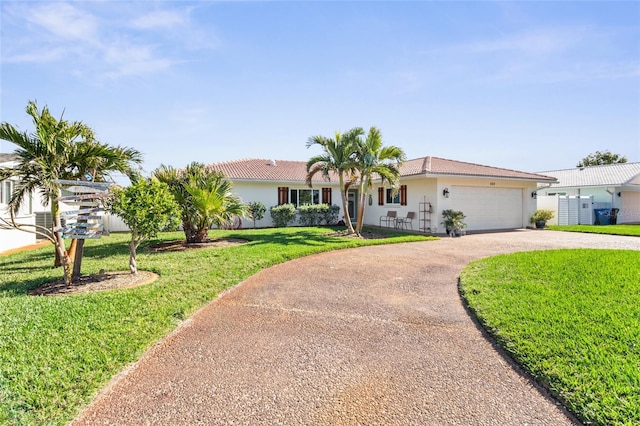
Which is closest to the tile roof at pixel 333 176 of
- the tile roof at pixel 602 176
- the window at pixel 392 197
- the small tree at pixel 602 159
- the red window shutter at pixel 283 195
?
the red window shutter at pixel 283 195

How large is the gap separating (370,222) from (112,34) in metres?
16.9

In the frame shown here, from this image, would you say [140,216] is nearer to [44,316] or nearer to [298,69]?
[44,316]

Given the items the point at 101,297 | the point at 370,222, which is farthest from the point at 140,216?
the point at 370,222

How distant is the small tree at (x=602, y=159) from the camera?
50.0 meters

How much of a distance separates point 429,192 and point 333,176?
7.70 meters

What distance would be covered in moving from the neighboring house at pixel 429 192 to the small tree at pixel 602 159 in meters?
42.3

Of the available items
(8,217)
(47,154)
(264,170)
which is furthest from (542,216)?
(8,217)

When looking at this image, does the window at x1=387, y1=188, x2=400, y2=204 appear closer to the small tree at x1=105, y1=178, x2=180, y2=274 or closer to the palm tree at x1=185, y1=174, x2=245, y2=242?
the palm tree at x1=185, y1=174, x2=245, y2=242

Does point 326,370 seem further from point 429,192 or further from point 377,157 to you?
point 429,192

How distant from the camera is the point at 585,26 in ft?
33.1

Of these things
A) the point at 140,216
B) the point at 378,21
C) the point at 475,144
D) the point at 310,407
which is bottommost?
the point at 310,407

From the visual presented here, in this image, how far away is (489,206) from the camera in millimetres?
18750

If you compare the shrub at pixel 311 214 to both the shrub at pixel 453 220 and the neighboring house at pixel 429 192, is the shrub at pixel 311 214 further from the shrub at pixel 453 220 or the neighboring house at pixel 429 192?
the shrub at pixel 453 220

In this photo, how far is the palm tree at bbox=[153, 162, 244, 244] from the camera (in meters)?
11.4
